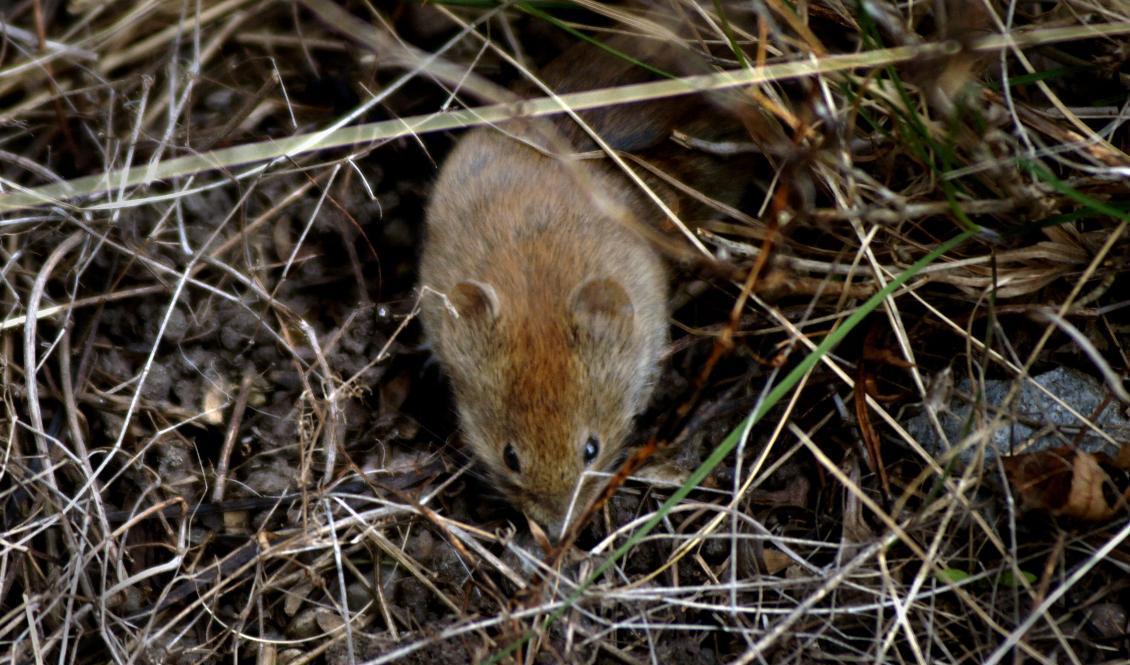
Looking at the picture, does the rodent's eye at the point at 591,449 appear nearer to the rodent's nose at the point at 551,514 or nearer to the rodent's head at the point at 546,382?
the rodent's head at the point at 546,382

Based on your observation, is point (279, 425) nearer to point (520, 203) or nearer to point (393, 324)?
point (393, 324)

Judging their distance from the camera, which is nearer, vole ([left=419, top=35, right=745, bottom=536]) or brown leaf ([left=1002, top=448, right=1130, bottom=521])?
brown leaf ([left=1002, top=448, right=1130, bottom=521])

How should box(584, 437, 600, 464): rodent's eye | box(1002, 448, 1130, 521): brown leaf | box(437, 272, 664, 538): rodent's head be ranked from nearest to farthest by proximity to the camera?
box(1002, 448, 1130, 521): brown leaf
box(437, 272, 664, 538): rodent's head
box(584, 437, 600, 464): rodent's eye

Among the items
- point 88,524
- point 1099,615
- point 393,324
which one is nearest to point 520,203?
point 393,324

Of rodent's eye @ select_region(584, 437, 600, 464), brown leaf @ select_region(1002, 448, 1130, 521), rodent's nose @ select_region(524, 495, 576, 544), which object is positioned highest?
brown leaf @ select_region(1002, 448, 1130, 521)

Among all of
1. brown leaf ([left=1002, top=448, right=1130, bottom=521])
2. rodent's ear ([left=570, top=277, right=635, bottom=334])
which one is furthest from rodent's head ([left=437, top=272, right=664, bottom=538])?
brown leaf ([left=1002, top=448, right=1130, bottom=521])

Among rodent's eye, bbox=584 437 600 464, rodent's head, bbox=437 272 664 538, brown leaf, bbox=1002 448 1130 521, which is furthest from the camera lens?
rodent's eye, bbox=584 437 600 464

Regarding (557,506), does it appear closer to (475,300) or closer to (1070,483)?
(475,300)

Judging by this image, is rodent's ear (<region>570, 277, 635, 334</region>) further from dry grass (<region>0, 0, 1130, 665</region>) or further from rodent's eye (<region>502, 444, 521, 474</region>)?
rodent's eye (<region>502, 444, 521, 474</region>)
